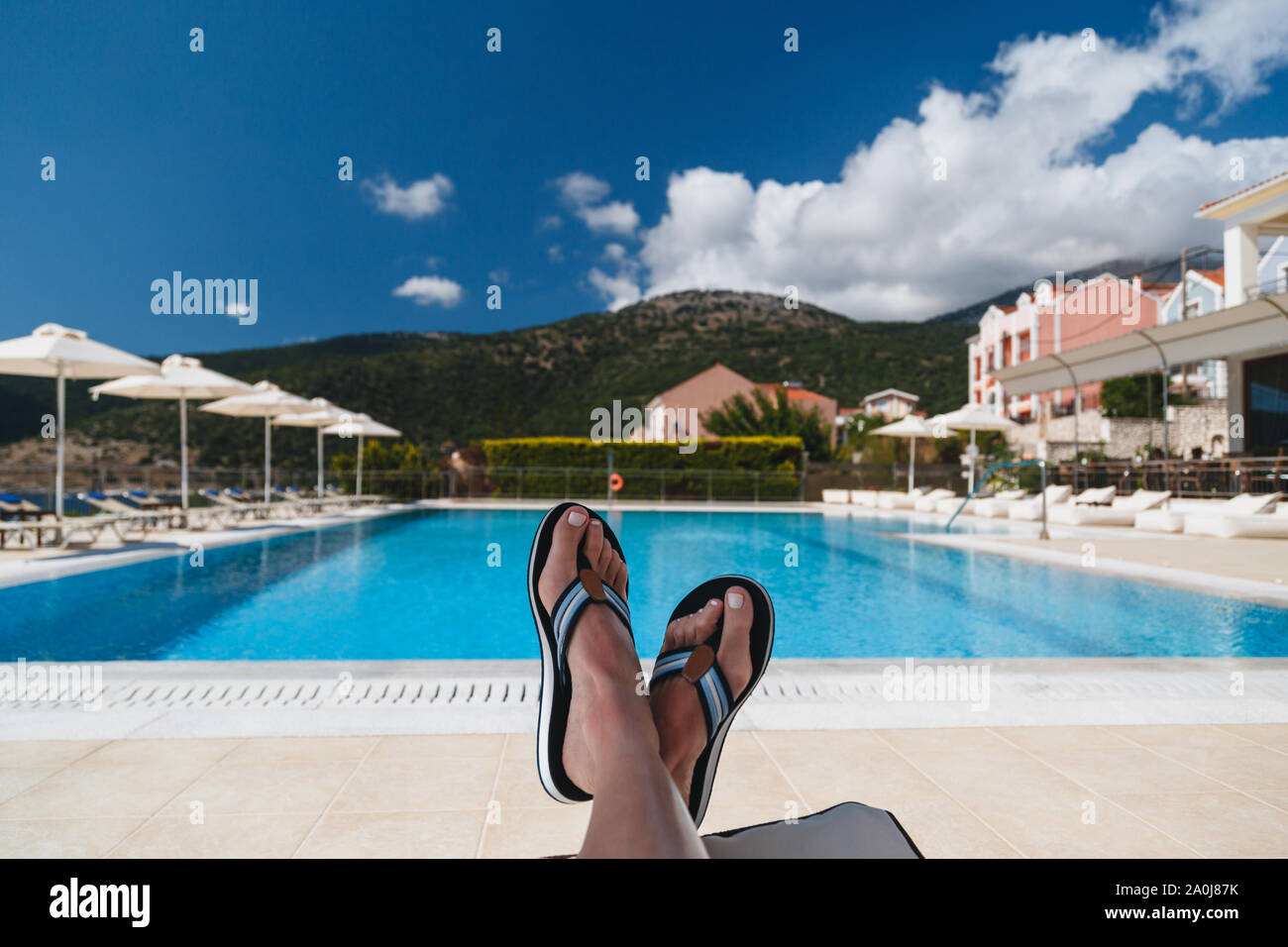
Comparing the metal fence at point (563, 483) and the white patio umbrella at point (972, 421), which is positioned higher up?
the white patio umbrella at point (972, 421)

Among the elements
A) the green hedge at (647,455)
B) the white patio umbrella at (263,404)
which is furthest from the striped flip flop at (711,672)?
the green hedge at (647,455)

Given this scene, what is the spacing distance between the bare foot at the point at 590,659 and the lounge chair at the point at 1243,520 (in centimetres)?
1039

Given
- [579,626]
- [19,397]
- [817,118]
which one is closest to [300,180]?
[817,118]

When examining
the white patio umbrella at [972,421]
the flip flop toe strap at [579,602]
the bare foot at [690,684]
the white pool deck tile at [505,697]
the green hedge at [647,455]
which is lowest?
the white pool deck tile at [505,697]

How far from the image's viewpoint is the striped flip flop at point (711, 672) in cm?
142

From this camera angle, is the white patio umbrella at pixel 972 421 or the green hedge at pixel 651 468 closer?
the white patio umbrella at pixel 972 421

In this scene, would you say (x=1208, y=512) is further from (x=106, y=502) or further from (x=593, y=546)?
(x=106, y=502)

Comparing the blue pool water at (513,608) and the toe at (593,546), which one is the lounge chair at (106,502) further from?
the toe at (593,546)

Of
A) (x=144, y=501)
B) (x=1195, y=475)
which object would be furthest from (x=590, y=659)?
(x=1195, y=475)

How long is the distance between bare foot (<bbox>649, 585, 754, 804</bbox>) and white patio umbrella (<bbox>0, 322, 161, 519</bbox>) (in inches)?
332

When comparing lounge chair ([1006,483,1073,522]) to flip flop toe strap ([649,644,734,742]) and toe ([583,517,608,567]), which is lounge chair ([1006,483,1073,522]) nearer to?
toe ([583,517,608,567])

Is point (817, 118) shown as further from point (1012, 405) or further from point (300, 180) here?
point (300, 180)

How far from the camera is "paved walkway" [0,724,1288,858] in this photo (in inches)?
65.0

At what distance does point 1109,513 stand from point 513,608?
31.9 feet
